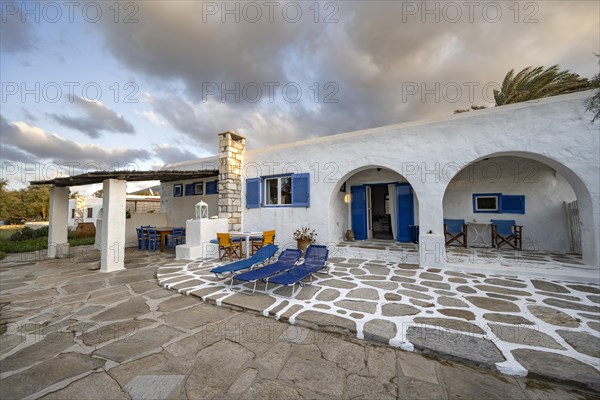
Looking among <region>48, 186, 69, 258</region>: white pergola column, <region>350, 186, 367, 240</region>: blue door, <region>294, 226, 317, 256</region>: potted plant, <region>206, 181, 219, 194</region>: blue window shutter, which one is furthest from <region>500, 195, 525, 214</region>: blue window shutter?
<region>48, 186, 69, 258</region>: white pergola column

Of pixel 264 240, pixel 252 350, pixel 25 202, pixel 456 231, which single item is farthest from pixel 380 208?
pixel 25 202

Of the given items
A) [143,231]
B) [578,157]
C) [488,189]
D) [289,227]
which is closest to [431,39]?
[578,157]

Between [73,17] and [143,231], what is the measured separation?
729cm

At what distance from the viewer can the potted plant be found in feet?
24.4

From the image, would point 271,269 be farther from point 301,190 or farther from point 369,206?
point 369,206

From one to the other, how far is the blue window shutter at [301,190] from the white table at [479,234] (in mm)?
5738

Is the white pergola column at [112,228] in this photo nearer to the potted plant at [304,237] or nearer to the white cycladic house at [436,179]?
the white cycladic house at [436,179]

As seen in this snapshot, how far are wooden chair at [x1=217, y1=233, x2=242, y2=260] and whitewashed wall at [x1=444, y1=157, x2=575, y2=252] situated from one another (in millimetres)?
8109

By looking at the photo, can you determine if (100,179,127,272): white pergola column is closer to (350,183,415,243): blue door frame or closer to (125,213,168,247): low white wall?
(125,213,168,247): low white wall

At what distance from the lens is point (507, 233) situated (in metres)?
7.40

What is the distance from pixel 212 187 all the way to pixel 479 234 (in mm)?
10946

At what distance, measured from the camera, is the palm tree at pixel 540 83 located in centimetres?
869

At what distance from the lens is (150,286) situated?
486 cm

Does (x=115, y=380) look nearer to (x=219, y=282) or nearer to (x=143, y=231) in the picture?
(x=219, y=282)
